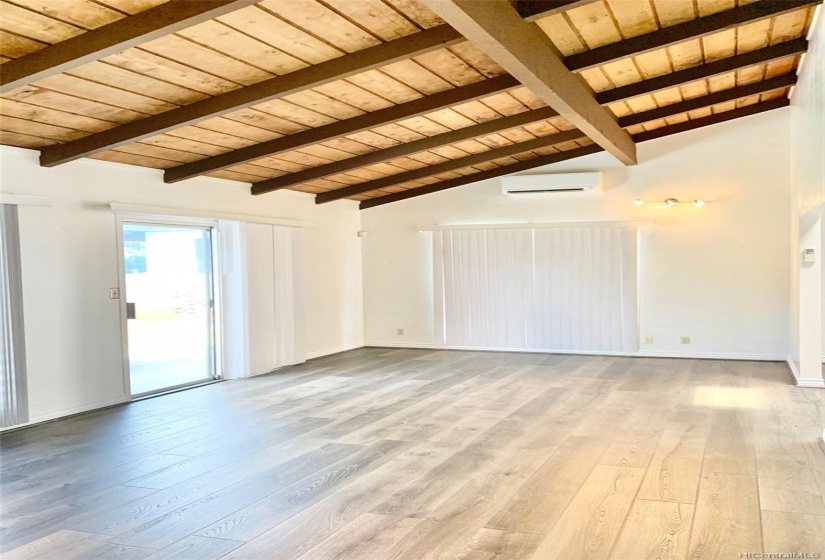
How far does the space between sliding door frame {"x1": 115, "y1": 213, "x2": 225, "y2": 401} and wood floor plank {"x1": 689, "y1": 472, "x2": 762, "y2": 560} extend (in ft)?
16.4

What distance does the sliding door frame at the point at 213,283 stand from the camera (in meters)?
5.94

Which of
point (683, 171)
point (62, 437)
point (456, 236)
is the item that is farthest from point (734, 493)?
point (456, 236)

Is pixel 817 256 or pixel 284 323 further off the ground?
pixel 817 256

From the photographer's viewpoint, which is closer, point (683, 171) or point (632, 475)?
point (632, 475)

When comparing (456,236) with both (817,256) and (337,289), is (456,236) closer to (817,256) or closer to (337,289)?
(337,289)

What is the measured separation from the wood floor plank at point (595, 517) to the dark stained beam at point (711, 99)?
4394 mm

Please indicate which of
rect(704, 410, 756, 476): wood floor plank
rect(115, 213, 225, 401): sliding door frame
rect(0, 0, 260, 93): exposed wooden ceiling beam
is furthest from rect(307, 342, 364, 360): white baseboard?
rect(0, 0, 260, 93): exposed wooden ceiling beam

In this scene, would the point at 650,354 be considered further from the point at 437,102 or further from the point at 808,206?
the point at 437,102

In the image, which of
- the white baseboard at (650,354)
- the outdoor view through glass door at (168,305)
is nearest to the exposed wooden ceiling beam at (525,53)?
the white baseboard at (650,354)

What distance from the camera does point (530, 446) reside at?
4277 mm

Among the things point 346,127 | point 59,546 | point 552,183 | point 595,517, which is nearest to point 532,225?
point 552,183

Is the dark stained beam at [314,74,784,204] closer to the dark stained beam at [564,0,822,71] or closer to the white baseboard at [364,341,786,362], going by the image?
the dark stained beam at [564,0,822,71]

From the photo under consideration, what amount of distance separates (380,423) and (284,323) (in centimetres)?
319

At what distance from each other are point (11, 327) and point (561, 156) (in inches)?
252
